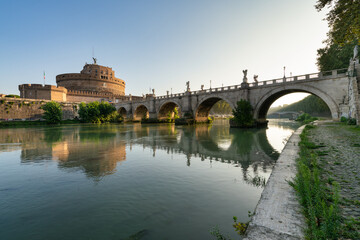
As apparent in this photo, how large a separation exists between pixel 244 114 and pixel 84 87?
224ft

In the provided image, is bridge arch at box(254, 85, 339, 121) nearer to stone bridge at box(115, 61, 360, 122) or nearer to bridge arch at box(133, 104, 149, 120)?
stone bridge at box(115, 61, 360, 122)

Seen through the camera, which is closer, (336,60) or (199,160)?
(199,160)

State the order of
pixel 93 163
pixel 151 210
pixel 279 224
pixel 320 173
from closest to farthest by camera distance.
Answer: pixel 279 224, pixel 151 210, pixel 320 173, pixel 93 163

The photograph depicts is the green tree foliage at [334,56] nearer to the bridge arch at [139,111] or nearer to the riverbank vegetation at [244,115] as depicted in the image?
the riverbank vegetation at [244,115]

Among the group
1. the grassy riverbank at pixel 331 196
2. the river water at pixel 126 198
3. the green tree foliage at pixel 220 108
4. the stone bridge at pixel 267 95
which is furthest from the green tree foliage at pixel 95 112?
the green tree foliage at pixel 220 108

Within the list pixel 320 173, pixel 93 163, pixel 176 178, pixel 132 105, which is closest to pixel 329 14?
pixel 320 173

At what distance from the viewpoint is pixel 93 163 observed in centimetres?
766

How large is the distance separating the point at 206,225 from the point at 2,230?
3703 mm

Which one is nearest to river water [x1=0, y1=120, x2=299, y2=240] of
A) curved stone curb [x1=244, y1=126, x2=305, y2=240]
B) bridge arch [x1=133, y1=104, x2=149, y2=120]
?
curved stone curb [x1=244, y1=126, x2=305, y2=240]

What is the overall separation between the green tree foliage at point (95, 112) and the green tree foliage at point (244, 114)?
122ft

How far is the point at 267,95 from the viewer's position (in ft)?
85.0

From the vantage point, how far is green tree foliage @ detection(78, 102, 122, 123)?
155 feet

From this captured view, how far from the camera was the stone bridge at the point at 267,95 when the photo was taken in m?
19.2

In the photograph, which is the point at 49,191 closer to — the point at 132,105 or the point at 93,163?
the point at 93,163
